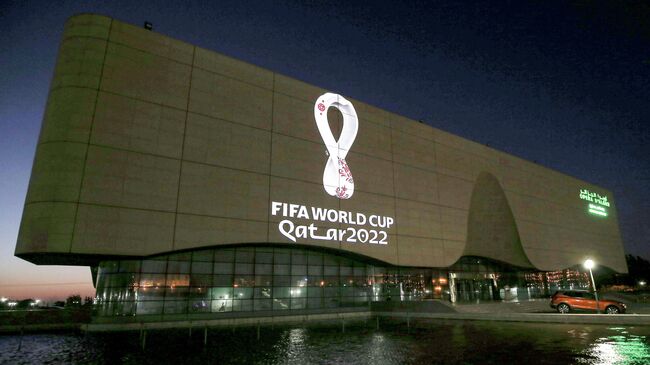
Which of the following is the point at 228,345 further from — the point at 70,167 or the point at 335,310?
the point at 335,310

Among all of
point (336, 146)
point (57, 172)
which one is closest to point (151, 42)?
point (57, 172)

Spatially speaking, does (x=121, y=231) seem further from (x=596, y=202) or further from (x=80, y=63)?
(x=596, y=202)

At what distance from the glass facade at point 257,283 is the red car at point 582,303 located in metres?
15.1

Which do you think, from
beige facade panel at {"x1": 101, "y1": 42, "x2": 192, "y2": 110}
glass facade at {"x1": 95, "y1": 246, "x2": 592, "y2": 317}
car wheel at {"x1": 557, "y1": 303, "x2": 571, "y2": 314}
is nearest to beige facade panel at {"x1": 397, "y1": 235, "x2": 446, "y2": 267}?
glass facade at {"x1": 95, "y1": 246, "x2": 592, "y2": 317}

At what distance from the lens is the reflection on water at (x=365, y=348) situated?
13.9m

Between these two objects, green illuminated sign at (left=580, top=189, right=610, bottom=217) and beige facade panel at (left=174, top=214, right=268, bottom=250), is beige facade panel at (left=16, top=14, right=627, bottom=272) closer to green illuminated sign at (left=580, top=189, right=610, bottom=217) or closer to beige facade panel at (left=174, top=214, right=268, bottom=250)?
beige facade panel at (left=174, top=214, right=268, bottom=250)

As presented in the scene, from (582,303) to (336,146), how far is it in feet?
81.7

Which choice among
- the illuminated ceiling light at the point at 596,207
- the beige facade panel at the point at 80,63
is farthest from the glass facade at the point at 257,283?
the illuminated ceiling light at the point at 596,207

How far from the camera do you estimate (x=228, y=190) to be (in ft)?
103

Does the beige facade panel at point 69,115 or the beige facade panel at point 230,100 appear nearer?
the beige facade panel at point 69,115

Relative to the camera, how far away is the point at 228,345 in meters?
18.7

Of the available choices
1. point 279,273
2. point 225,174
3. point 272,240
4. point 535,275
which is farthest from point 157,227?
point 535,275

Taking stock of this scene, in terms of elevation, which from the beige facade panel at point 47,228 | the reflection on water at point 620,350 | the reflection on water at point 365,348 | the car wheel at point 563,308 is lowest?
the reflection on water at point 365,348

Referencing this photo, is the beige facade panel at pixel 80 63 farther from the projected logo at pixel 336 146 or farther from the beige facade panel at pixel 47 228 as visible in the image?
the projected logo at pixel 336 146
